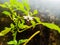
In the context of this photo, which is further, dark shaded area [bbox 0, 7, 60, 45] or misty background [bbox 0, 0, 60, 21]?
misty background [bbox 0, 0, 60, 21]

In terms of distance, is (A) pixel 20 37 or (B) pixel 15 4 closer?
(B) pixel 15 4

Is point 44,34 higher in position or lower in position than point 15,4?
lower

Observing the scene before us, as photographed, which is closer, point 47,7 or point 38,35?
point 38,35

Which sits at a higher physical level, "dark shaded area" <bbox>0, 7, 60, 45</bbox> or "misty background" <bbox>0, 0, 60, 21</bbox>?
"misty background" <bbox>0, 0, 60, 21</bbox>

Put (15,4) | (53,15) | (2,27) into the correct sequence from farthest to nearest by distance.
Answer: (53,15) < (2,27) < (15,4)

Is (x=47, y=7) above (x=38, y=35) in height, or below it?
above

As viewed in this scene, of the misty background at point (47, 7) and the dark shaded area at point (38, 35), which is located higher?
the misty background at point (47, 7)

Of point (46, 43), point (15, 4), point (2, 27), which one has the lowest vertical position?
point (46, 43)

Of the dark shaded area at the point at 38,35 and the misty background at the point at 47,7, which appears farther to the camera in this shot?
the misty background at the point at 47,7

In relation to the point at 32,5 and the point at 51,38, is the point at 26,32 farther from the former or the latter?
the point at 32,5

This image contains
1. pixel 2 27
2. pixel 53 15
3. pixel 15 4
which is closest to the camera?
pixel 15 4

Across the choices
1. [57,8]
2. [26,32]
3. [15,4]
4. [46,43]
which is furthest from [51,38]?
[15,4]
